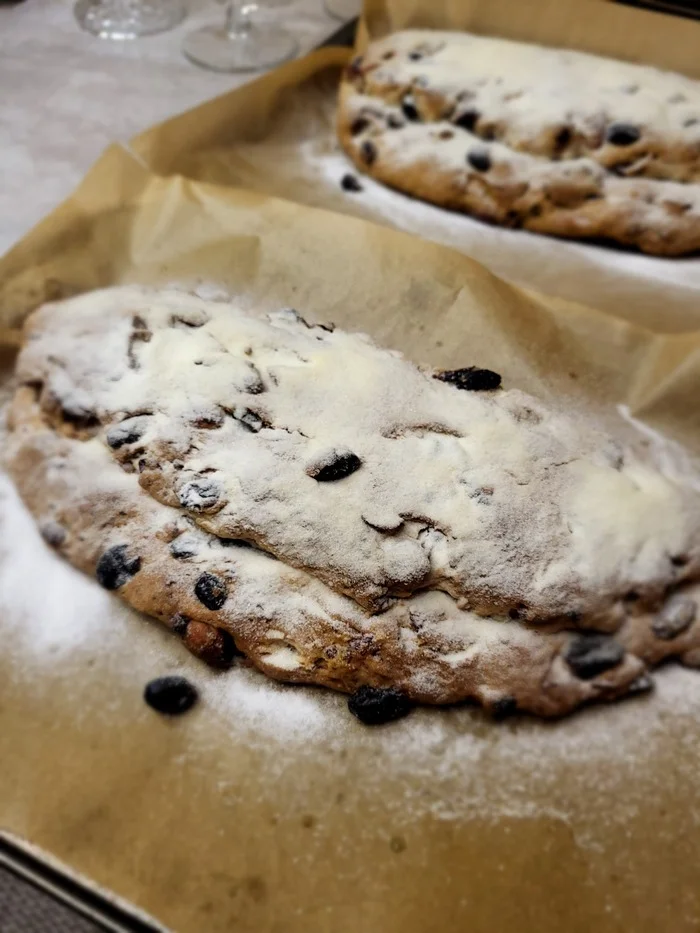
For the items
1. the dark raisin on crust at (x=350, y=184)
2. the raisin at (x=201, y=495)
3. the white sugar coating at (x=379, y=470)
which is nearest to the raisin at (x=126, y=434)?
the white sugar coating at (x=379, y=470)

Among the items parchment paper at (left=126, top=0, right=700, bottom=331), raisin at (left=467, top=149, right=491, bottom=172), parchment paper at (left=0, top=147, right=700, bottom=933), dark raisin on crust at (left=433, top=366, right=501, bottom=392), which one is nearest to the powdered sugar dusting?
parchment paper at (left=126, top=0, right=700, bottom=331)

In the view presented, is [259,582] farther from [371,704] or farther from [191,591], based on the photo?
[371,704]

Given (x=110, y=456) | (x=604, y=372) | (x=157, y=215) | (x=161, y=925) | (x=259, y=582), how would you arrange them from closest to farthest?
(x=161, y=925) < (x=259, y=582) < (x=110, y=456) < (x=604, y=372) < (x=157, y=215)

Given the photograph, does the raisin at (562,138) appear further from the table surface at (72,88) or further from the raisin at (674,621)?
the raisin at (674,621)

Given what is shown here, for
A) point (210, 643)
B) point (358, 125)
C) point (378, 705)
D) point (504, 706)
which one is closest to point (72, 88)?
point (358, 125)

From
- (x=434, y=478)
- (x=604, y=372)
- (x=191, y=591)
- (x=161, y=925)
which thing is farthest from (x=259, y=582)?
(x=604, y=372)
